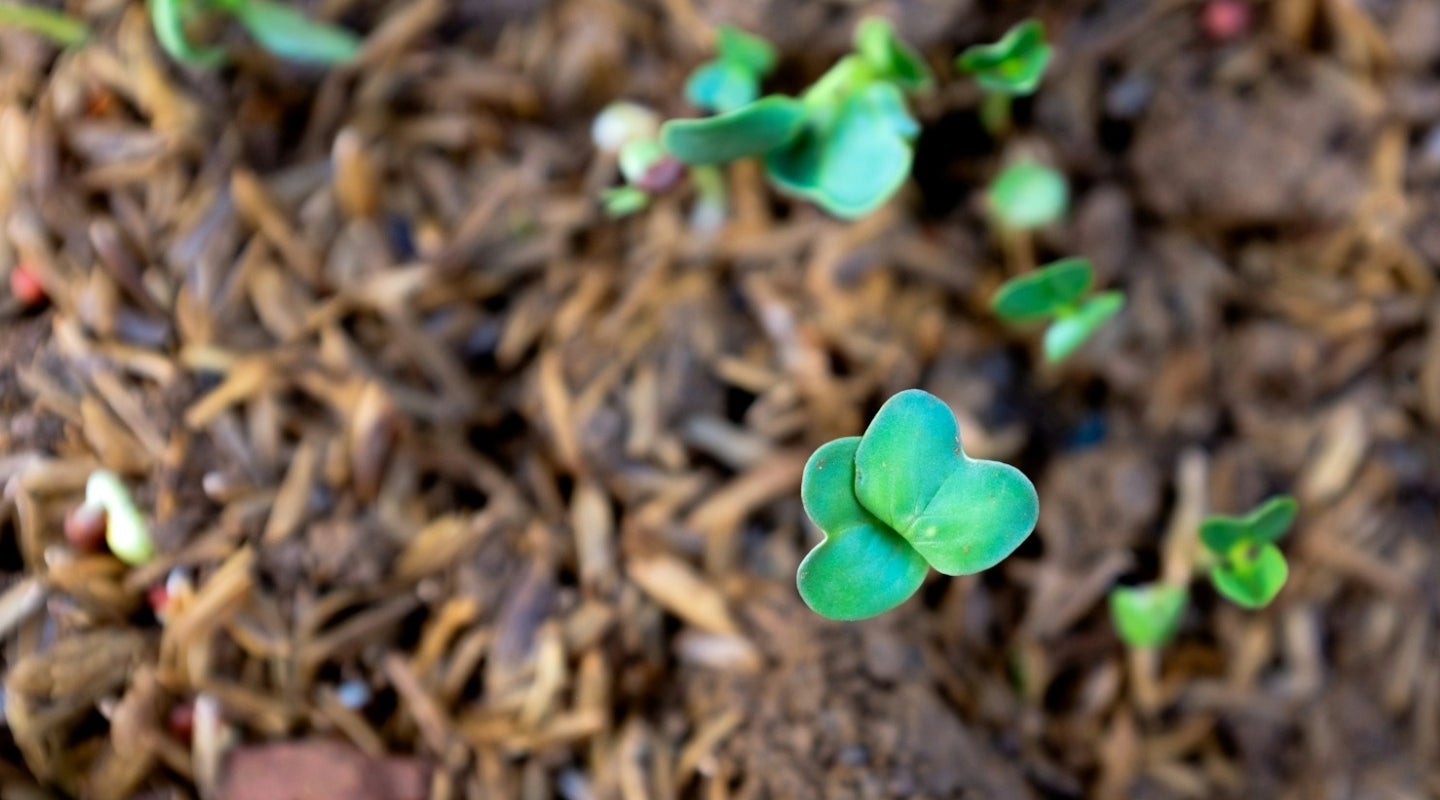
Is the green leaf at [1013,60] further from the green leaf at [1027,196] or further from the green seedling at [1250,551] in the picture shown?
the green seedling at [1250,551]

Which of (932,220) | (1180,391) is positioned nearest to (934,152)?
(932,220)

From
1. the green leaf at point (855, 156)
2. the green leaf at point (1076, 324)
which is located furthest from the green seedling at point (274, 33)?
the green leaf at point (1076, 324)

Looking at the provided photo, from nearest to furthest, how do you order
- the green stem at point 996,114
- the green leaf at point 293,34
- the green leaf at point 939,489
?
1. the green leaf at point 939,489
2. the green leaf at point 293,34
3. the green stem at point 996,114

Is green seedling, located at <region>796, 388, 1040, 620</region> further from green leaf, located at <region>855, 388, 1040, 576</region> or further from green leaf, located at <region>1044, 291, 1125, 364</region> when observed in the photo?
green leaf, located at <region>1044, 291, 1125, 364</region>

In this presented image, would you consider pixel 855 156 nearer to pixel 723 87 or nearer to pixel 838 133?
pixel 838 133

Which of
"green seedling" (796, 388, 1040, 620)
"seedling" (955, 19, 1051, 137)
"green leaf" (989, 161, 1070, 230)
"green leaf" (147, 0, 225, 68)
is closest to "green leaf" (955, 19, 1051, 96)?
"seedling" (955, 19, 1051, 137)

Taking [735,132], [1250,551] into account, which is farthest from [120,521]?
[1250,551]
